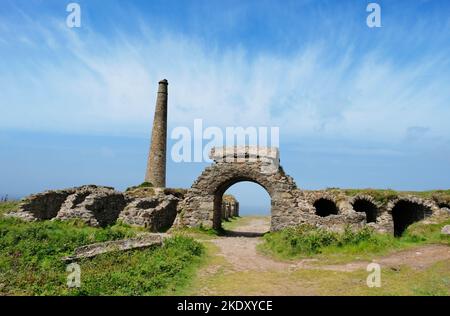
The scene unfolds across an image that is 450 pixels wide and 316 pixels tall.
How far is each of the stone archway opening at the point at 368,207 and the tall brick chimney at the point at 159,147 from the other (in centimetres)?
2120

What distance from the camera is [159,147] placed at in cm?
4106

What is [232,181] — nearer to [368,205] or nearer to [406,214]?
[368,205]

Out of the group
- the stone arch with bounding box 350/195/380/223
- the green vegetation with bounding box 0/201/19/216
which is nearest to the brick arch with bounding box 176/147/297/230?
the stone arch with bounding box 350/195/380/223

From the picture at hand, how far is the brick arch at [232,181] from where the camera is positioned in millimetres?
20203

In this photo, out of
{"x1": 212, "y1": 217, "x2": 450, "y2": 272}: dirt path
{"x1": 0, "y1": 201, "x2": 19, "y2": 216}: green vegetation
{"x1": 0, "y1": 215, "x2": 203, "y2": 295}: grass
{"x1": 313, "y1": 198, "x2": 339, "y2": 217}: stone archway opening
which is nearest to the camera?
{"x1": 0, "y1": 215, "x2": 203, "y2": 295}: grass

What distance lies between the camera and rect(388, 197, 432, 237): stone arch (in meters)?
23.6

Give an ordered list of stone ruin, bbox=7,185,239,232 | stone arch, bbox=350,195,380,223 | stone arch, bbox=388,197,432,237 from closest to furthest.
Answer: stone ruin, bbox=7,185,239,232 < stone arch, bbox=388,197,432,237 < stone arch, bbox=350,195,380,223

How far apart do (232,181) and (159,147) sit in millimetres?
21085

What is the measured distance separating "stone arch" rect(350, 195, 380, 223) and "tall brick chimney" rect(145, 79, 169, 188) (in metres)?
21.3

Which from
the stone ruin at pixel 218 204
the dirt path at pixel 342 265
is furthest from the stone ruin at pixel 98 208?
the dirt path at pixel 342 265

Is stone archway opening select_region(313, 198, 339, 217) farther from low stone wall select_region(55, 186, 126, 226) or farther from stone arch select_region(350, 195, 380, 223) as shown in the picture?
low stone wall select_region(55, 186, 126, 226)

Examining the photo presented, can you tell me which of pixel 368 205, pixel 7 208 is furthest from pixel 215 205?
pixel 7 208

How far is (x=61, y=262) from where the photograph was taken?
12.3m
